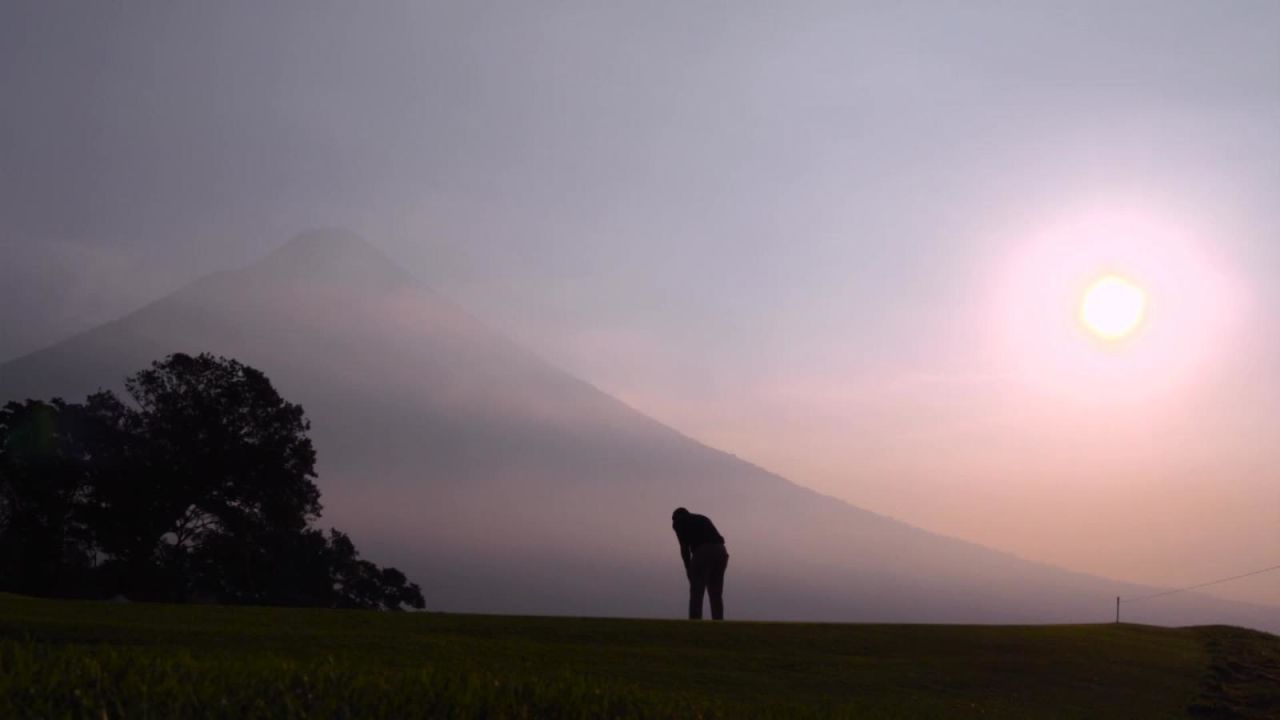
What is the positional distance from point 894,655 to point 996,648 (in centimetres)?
287

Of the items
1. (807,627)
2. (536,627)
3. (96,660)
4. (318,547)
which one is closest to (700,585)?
(807,627)

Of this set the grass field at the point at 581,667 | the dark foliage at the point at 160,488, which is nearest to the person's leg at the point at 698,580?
the grass field at the point at 581,667

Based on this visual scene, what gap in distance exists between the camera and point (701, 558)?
25969 millimetres

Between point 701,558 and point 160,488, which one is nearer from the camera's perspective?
point 701,558

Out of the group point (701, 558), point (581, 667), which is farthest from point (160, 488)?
point (581, 667)

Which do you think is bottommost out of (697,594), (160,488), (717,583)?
(697,594)

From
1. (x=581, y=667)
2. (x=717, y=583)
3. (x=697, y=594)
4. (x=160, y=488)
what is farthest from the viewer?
(x=160, y=488)

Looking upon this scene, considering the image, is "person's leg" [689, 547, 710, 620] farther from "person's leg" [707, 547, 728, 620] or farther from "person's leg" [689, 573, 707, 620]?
"person's leg" [707, 547, 728, 620]

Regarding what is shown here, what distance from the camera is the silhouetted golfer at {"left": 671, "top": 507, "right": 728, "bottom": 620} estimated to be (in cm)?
2581

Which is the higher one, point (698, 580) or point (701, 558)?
point (701, 558)

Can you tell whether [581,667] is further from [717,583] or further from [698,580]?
[717,583]

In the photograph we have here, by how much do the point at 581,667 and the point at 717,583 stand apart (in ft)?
37.1

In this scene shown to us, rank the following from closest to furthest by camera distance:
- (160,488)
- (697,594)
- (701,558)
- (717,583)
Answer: (697,594)
(701,558)
(717,583)
(160,488)

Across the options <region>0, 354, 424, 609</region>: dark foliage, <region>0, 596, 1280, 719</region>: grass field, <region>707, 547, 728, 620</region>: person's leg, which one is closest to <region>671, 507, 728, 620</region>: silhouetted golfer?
<region>707, 547, 728, 620</region>: person's leg
